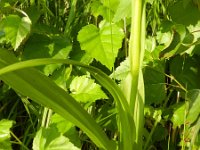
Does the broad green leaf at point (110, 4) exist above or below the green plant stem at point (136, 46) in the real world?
above

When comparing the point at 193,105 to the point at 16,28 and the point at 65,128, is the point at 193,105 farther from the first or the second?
the point at 16,28

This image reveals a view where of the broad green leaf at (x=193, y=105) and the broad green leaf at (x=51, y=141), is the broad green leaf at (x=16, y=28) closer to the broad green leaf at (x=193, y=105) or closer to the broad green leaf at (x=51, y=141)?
the broad green leaf at (x=51, y=141)

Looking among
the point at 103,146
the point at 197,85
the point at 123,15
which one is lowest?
the point at 103,146

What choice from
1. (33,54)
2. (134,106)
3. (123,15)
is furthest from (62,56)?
(134,106)

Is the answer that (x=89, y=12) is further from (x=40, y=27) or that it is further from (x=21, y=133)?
(x=21, y=133)

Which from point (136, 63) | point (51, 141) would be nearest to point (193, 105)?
point (136, 63)

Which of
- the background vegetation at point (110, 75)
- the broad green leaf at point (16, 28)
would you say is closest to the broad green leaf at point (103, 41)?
the background vegetation at point (110, 75)
